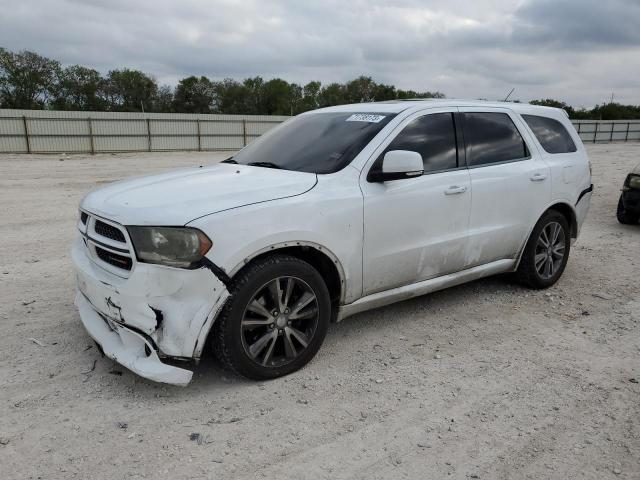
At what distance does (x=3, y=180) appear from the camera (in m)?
14.4

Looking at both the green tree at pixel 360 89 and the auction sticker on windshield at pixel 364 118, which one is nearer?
the auction sticker on windshield at pixel 364 118

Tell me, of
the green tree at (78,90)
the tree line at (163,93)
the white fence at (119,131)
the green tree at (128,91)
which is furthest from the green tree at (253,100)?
the white fence at (119,131)

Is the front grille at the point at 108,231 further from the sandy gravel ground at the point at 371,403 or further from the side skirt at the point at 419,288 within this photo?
the side skirt at the point at 419,288

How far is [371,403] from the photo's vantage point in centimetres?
317

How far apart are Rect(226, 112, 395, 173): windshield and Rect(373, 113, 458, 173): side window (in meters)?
0.19

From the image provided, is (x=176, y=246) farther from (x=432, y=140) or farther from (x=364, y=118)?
(x=432, y=140)

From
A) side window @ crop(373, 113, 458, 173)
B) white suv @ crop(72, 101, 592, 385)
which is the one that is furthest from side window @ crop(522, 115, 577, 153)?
side window @ crop(373, 113, 458, 173)

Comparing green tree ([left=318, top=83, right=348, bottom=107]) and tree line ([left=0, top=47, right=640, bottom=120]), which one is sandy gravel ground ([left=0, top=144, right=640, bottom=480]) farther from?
green tree ([left=318, top=83, right=348, bottom=107])

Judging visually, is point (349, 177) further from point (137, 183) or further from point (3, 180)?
point (3, 180)

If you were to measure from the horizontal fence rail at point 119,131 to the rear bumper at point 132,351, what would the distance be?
28.3 m

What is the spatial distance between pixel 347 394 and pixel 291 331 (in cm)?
54

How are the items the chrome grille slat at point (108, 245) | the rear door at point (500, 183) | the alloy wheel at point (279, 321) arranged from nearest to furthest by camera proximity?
the chrome grille slat at point (108, 245)
the alloy wheel at point (279, 321)
the rear door at point (500, 183)

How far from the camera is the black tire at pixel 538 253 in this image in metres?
4.96

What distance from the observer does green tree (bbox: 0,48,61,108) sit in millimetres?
52000
